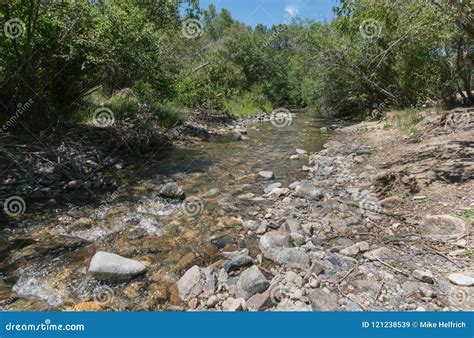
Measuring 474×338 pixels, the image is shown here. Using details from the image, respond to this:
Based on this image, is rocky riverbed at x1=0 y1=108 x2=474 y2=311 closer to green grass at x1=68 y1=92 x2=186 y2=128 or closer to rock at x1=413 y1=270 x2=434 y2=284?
rock at x1=413 y1=270 x2=434 y2=284

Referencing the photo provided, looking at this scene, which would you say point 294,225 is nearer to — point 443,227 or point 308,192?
point 308,192

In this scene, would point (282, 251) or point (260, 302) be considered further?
point (282, 251)

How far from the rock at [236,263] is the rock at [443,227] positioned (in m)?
2.19

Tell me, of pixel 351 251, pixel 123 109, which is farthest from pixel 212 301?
pixel 123 109

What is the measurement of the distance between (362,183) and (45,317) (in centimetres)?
545

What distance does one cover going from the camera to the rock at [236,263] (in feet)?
12.0

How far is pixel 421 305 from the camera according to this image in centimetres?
271

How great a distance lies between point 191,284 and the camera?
3.40 meters

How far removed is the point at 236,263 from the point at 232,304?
0.75 meters

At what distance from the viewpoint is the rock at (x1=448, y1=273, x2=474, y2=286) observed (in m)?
2.85

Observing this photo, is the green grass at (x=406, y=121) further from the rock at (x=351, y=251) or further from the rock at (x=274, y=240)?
the rock at (x=274, y=240)

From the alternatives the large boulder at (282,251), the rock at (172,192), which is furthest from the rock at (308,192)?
the rock at (172,192)

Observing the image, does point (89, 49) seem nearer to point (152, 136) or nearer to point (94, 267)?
point (152, 136)

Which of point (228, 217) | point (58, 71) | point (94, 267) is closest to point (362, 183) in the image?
point (228, 217)
